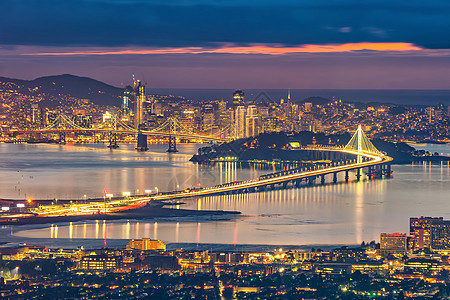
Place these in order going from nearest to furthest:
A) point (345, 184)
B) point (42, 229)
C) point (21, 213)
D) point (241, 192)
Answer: point (42, 229) → point (21, 213) → point (241, 192) → point (345, 184)

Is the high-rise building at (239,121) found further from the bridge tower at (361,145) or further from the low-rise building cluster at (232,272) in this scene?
the low-rise building cluster at (232,272)

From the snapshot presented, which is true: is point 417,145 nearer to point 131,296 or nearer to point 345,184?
point 345,184

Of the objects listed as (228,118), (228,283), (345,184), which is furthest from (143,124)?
(228,283)

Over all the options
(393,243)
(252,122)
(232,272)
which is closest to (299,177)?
(393,243)

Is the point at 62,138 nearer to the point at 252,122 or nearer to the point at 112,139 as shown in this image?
the point at 112,139

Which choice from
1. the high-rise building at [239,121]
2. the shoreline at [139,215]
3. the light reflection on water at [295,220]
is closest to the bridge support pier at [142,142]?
the high-rise building at [239,121]

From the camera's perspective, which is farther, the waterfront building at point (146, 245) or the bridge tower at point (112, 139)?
the bridge tower at point (112, 139)
